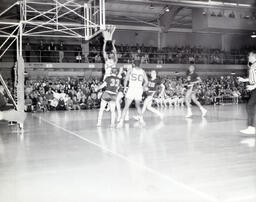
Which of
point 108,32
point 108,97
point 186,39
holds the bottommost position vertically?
point 108,97

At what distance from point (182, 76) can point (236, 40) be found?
924 centimetres

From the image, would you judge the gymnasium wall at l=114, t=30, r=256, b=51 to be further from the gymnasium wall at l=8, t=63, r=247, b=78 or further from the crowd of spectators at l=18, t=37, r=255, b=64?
the gymnasium wall at l=8, t=63, r=247, b=78

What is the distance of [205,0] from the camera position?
1806 centimetres

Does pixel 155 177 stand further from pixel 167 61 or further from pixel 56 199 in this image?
pixel 167 61

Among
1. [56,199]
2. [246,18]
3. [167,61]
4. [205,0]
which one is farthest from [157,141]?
[246,18]

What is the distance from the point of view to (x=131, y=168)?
4.41 meters

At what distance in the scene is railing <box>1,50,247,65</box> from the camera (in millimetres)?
23469

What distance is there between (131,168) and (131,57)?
21.4m

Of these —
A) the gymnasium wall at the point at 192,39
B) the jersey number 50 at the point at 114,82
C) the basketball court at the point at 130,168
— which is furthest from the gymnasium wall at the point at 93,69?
the basketball court at the point at 130,168

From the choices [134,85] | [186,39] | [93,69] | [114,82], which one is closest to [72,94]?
[93,69]

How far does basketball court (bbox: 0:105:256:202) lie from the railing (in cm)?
1678

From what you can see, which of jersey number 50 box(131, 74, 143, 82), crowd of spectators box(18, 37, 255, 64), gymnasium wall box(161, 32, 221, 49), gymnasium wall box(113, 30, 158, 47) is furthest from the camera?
gymnasium wall box(161, 32, 221, 49)

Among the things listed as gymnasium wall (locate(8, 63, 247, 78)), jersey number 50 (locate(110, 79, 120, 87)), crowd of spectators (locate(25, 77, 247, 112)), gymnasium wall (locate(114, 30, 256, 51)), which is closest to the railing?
gymnasium wall (locate(8, 63, 247, 78))

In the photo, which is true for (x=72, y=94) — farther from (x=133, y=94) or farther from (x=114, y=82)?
(x=133, y=94)
